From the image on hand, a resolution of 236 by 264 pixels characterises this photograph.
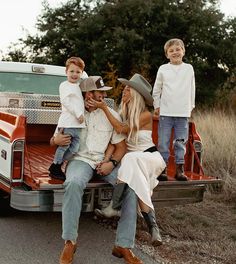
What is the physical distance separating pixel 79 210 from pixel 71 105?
1.08m

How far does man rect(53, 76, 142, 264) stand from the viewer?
4.38m

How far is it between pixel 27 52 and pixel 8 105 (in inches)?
682

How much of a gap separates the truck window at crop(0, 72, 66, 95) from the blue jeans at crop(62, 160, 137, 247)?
3241 mm

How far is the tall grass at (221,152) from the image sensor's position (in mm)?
7375

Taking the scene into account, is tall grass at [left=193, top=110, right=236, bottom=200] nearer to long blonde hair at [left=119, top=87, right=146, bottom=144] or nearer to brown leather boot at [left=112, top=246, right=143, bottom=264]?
long blonde hair at [left=119, top=87, right=146, bottom=144]

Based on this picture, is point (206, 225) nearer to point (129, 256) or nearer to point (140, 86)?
point (129, 256)

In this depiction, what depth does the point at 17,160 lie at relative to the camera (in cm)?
502

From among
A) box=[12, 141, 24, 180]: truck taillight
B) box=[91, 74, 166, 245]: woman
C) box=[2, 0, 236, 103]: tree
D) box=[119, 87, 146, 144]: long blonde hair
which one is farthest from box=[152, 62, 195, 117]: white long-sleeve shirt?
box=[2, 0, 236, 103]: tree

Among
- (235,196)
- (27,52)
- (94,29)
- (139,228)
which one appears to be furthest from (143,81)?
(27,52)

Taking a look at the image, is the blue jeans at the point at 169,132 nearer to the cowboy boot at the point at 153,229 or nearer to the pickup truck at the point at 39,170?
the pickup truck at the point at 39,170

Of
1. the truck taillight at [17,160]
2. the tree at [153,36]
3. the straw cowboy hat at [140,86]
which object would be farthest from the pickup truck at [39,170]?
the tree at [153,36]

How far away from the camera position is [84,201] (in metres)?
4.76

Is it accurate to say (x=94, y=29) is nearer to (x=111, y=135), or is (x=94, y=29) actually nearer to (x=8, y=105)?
(x=8, y=105)

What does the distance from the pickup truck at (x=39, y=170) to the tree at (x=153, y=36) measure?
1316cm
